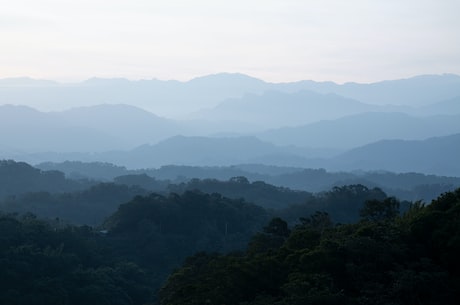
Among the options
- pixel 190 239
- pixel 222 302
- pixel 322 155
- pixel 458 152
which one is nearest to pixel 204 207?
pixel 190 239

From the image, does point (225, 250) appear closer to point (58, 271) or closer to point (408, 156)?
point (58, 271)

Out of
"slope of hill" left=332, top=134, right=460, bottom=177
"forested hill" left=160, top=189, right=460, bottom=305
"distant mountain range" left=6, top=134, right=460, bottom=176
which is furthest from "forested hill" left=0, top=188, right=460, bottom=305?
"slope of hill" left=332, top=134, right=460, bottom=177

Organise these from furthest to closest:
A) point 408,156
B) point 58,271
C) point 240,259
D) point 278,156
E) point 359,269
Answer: point 278,156 < point 408,156 < point 58,271 < point 240,259 < point 359,269

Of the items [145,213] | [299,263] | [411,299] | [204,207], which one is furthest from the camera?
[204,207]

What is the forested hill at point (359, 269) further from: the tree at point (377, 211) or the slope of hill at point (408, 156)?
the slope of hill at point (408, 156)

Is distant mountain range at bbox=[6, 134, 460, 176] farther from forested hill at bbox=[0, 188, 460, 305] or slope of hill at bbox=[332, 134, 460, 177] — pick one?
forested hill at bbox=[0, 188, 460, 305]

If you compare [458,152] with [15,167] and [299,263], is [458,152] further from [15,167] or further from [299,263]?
[299,263]

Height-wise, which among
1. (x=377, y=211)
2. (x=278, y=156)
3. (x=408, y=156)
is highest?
(x=408, y=156)

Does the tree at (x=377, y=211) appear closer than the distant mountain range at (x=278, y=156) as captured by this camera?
Yes

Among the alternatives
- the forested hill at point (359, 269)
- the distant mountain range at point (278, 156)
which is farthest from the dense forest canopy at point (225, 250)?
the distant mountain range at point (278, 156)

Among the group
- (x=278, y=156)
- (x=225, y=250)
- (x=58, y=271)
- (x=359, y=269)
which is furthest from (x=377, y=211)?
(x=278, y=156)

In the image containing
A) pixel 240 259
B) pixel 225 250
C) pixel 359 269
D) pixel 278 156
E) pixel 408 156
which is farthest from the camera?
pixel 278 156
